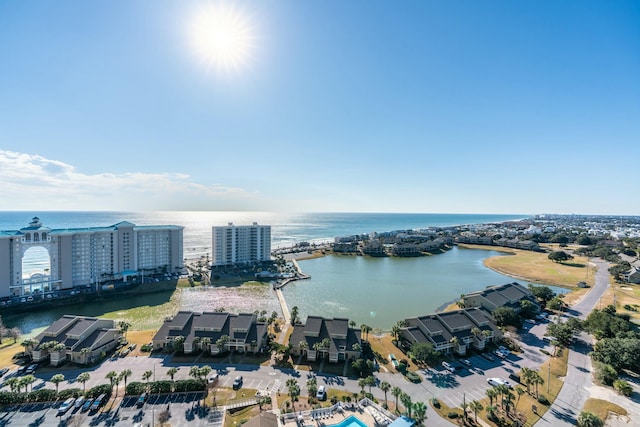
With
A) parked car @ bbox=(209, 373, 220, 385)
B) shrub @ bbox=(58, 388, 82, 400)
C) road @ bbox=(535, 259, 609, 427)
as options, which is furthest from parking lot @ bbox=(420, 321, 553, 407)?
shrub @ bbox=(58, 388, 82, 400)

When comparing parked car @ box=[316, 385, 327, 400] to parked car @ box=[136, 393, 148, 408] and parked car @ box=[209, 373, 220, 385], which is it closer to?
parked car @ box=[209, 373, 220, 385]

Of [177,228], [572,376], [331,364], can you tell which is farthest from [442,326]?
[177,228]

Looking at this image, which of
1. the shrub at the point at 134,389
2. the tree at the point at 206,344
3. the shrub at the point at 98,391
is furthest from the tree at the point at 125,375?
the tree at the point at 206,344

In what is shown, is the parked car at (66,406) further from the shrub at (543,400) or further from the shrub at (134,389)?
the shrub at (543,400)

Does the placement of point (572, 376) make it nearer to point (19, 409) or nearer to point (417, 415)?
point (417, 415)

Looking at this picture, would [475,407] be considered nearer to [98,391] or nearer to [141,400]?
[141,400]

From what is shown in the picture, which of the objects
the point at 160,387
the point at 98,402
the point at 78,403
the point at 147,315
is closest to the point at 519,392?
the point at 160,387

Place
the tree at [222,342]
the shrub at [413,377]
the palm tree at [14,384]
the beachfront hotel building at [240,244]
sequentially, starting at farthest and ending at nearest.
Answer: the beachfront hotel building at [240,244]
the tree at [222,342]
the shrub at [413,377]
the palm tree at [14,384]
